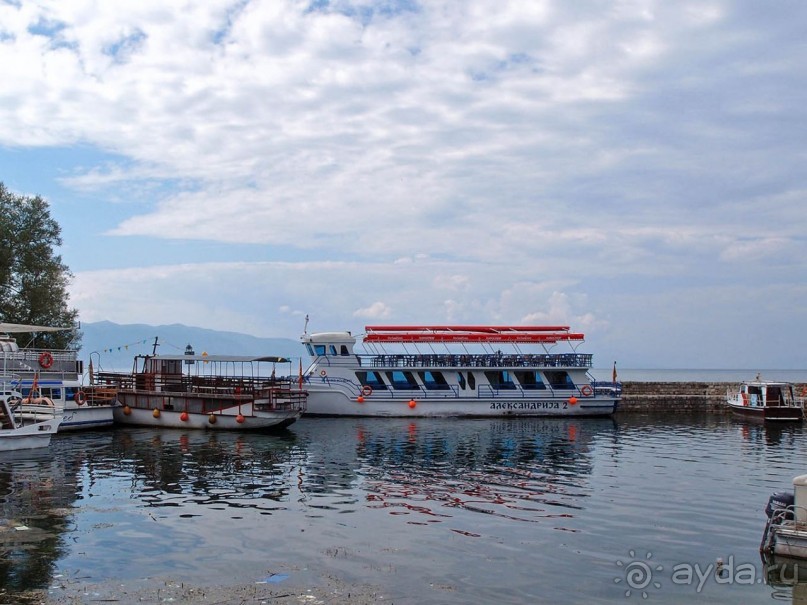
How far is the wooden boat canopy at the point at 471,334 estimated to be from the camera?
47438mm

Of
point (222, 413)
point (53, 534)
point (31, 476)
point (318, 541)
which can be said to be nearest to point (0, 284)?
point (222, 413)

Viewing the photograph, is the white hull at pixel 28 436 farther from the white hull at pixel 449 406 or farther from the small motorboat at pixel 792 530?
the small motorboat at pixel 792 530

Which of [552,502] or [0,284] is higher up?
[0,284]

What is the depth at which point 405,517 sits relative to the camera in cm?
1788

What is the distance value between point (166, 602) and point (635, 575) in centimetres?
830

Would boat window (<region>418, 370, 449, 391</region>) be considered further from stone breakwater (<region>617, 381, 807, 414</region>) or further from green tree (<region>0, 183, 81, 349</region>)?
green tree (<region>0, 183, 81, 349</region>)

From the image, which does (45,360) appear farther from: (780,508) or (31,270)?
(780,508)

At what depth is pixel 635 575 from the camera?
1349 centimetres

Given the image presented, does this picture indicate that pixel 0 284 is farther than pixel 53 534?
Yes

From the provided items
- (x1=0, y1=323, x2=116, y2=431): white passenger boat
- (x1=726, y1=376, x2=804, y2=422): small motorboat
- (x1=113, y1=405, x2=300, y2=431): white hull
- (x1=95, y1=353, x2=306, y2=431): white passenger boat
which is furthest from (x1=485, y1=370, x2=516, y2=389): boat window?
(x1=0, y1=323, x2=116, y2=431): white passenger boat

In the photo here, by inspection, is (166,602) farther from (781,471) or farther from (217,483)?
(781,471)

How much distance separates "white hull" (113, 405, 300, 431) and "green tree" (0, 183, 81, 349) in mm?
13227

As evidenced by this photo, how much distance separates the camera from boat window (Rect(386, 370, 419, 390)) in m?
45.9

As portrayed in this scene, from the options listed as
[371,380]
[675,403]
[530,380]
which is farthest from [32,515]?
[675,403]
